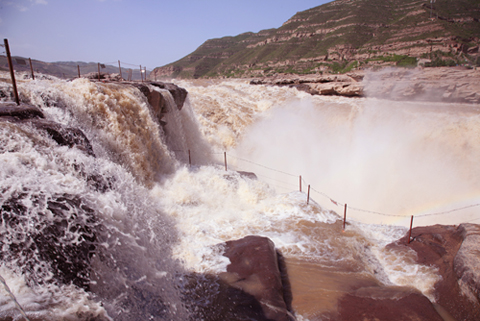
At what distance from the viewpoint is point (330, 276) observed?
5.65 meters

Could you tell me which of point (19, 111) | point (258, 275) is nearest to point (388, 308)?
point (258, 275)

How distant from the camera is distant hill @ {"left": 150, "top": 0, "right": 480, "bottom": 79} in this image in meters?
30.3

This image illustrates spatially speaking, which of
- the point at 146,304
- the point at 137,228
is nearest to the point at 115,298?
the point at 146,304

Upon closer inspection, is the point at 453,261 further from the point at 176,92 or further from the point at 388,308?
the point at 176,92

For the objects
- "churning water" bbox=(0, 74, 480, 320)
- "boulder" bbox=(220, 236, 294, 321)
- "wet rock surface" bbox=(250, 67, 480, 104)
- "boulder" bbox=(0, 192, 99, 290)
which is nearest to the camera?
"boulder" bbox=(0, 192, 99, 290)

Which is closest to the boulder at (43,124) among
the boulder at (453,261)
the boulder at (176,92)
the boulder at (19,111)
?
the boulder at (19,111)

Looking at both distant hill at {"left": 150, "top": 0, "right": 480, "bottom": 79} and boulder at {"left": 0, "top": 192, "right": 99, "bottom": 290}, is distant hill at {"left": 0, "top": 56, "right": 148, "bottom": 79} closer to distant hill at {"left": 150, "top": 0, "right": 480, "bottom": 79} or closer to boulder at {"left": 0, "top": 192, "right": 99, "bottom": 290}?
boulder at {"left": 0, "top": 192, "right": 99, "bottom": 290}

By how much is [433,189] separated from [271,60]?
48926mm

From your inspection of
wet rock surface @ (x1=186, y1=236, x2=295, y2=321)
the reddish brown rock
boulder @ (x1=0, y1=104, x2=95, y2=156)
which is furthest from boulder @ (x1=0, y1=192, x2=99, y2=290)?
the reddish brown rock

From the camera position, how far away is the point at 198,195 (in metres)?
9.07

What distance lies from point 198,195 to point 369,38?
44.3 meters

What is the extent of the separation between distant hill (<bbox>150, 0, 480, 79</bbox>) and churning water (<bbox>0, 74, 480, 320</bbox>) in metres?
16.8

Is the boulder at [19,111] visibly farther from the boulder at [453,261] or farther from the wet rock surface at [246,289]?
the boulder at [453,261]

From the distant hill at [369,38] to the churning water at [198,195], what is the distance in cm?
1678
